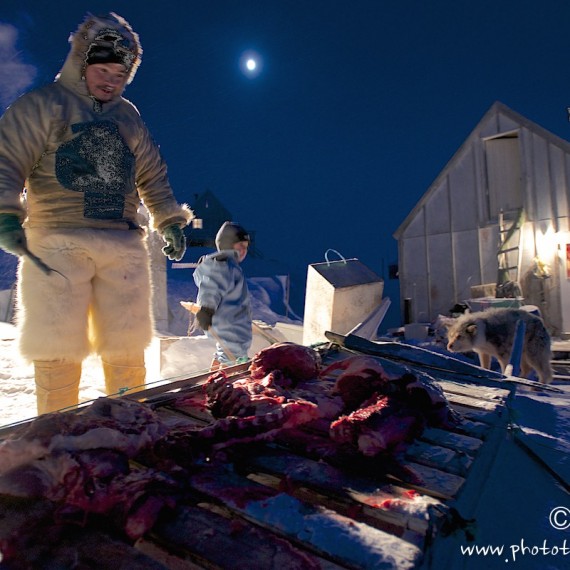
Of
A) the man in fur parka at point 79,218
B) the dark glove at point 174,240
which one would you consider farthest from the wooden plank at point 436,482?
the dark glove at point 174,240

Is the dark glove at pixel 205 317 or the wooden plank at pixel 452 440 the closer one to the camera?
the wooden plank at pixel 452 440

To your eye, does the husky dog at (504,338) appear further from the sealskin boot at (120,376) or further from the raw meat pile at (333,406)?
the sealskin boot at (120,376)

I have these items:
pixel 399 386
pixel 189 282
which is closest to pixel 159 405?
pixel 399 386

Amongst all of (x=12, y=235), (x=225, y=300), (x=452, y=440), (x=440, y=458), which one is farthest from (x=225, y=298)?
(x=440, y=458)

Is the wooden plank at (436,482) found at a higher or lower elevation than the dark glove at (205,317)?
lower

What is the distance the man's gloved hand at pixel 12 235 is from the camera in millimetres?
2670

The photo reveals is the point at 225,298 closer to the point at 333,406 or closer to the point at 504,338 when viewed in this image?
the point at 333,406

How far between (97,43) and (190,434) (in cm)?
286

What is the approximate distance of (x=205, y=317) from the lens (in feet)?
15.2

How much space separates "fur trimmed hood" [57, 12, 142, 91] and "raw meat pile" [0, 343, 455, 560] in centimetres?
248

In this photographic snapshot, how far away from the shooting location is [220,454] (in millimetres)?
1778

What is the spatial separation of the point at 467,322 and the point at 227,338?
13.5 ft
